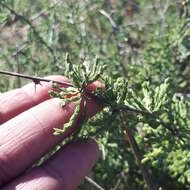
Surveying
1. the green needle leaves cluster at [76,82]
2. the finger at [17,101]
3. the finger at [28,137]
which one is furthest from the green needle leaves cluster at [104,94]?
the finger at [17,101]

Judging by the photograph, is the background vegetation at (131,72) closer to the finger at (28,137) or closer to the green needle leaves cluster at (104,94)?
the green needle leaves cluster at (104,94)

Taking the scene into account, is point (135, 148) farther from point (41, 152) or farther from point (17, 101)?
point (17, 101)

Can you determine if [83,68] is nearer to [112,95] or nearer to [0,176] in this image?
[112,95]

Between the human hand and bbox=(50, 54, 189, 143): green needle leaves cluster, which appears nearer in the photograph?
bbox=(50, 54, 189, 143): green needle leaves cluster

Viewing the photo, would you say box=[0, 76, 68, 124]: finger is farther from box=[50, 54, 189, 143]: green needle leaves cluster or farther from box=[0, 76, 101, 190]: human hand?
box=[50, 54, 189, 143]: green needle leaves cluster

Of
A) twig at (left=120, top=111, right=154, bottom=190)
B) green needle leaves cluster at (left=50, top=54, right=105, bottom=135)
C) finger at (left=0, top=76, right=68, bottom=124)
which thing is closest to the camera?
green needle leaves cluster at (left=50, top=54, right=105, bottom=135)

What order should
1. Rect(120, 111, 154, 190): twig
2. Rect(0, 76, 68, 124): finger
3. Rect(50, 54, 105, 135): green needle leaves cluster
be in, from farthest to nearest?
Rect(0, 76, 68, 124): finger
Rect(120, 111, 154, 190): twig
Rect(50, 54, 105, 135): green needle leaves cluster

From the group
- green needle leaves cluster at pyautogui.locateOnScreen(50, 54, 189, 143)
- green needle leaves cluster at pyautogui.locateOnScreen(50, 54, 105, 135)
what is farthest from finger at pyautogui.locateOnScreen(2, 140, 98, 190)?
green needle leaves cluster at pyautogui.locateOnScreen(50, 54, 105, 135)

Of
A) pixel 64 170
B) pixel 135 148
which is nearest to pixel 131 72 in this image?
pixel 135 148
